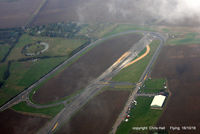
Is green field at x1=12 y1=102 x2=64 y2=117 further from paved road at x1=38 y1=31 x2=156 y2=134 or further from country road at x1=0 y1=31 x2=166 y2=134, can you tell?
paved road at x1=38 y1=31 x2=156 y2=134

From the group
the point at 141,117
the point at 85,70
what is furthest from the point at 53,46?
the point at 141,117

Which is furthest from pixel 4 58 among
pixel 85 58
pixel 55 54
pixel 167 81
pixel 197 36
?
pixel 197 36

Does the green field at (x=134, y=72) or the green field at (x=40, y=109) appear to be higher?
the green field at (x=134, y=72)

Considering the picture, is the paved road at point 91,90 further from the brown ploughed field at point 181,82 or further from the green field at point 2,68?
the green field at point 2,68

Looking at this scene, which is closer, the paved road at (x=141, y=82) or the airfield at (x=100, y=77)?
the paved road at (x=141, y=82)

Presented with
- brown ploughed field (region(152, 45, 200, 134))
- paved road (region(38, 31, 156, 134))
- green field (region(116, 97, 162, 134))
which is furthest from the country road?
green field (region(116, 97, 162, 134))

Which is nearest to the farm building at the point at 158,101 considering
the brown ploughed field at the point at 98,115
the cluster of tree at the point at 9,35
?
the brown ploughed field at the point at 98,115
